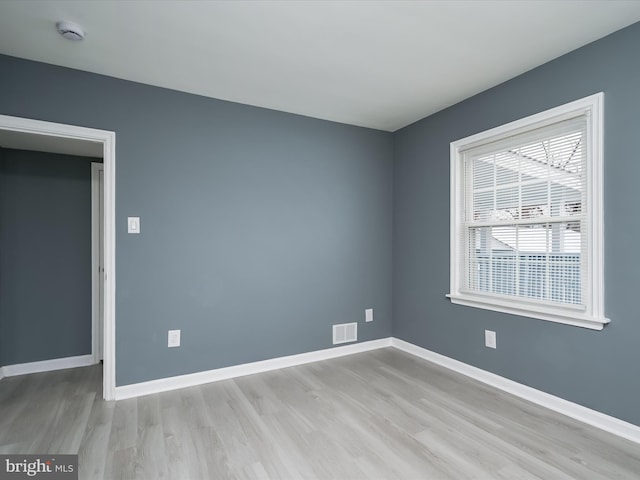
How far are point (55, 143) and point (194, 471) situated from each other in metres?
2.83

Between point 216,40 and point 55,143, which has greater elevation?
point 216,40

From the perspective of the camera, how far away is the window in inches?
90.9

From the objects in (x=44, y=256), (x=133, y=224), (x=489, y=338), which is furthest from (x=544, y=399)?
(x=44, y=256)

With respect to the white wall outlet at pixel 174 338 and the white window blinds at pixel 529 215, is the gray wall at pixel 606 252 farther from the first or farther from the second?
the white wall outlet at pixel 174 338

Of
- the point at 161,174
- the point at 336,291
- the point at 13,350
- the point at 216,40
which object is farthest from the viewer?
the point at 336,291

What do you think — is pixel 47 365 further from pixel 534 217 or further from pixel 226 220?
pixel 534 217

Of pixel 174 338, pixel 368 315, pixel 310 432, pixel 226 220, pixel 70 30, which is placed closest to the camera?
pixel 70 30

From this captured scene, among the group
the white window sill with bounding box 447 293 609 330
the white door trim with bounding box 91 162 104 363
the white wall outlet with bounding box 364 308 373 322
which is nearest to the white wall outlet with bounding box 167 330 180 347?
the white door trim with bounding box 91 162 104 363

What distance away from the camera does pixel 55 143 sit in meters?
2.96

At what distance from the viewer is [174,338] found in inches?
116

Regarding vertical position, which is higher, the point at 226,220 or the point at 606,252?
the point at 226,220

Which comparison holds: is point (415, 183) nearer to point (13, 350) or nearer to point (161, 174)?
point (161, 174)

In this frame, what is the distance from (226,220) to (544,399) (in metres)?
2.91

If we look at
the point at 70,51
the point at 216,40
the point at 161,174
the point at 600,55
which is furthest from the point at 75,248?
the point at 600,55
